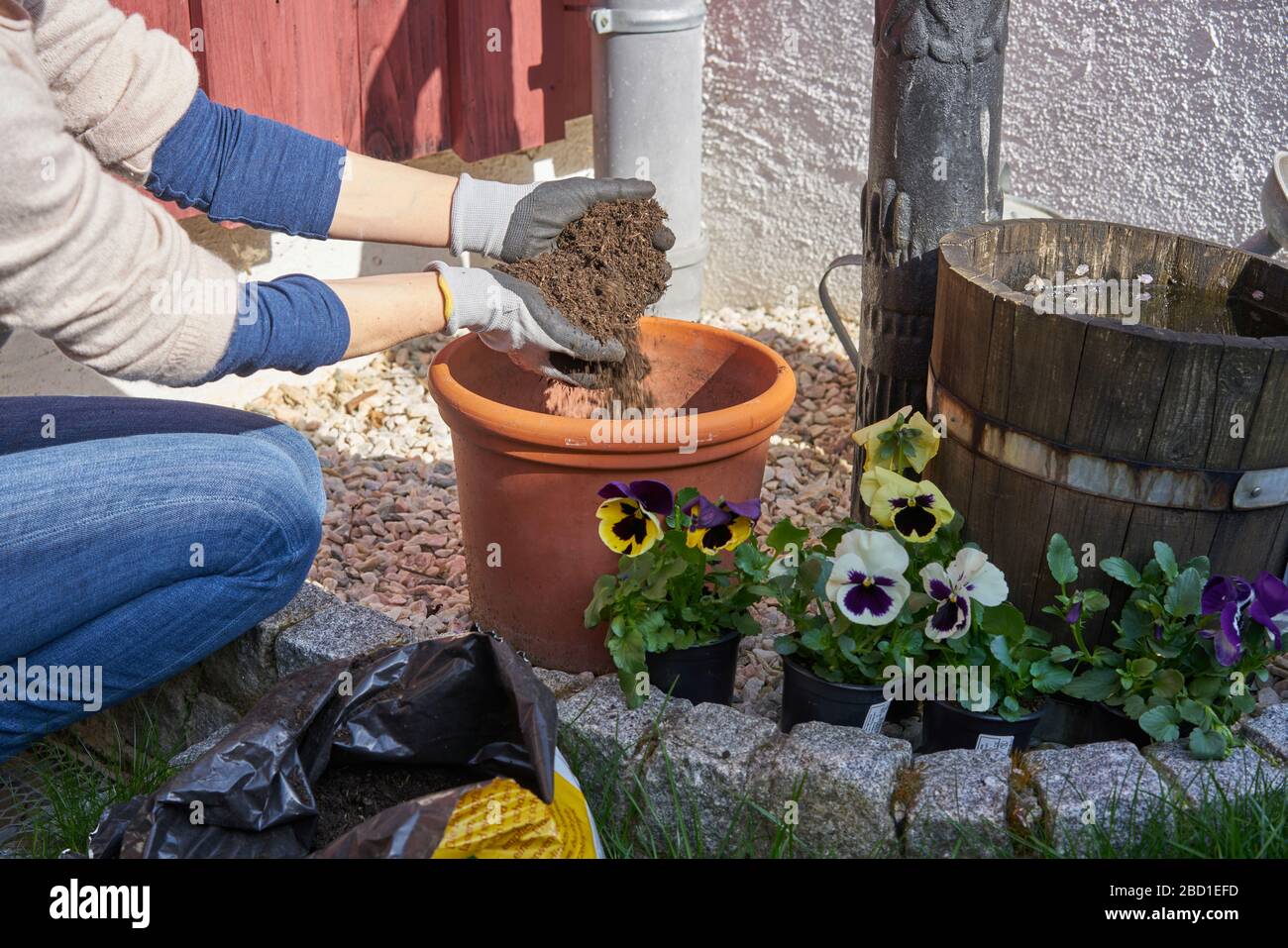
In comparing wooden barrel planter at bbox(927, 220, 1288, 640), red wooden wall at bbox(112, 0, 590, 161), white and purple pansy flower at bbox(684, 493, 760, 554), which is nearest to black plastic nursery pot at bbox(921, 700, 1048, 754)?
wooden barrel planter at bbox(927, 220, 1288, 640)

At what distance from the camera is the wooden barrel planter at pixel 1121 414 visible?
1.83 metres

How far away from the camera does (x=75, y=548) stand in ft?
6.11

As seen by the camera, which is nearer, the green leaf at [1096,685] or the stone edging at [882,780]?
the stone edging at [882,780]

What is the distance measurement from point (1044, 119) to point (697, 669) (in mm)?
2426

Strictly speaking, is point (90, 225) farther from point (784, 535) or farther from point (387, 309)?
point (784, 535)

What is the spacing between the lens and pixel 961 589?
6.35 ft

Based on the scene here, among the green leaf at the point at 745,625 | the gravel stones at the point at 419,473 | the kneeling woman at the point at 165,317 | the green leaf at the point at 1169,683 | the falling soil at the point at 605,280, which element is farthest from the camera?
the gravel stones at the point at 419,473

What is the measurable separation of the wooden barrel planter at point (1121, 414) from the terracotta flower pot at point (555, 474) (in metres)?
0.37

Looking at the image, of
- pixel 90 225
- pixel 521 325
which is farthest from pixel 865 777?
pixel 90 225

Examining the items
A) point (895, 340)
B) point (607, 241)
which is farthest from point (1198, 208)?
point (607, 241)

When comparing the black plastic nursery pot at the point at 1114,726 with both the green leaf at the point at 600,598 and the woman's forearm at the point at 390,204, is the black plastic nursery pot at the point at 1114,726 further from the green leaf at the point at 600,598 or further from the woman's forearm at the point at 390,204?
the woman's forearm at the point at 390,204

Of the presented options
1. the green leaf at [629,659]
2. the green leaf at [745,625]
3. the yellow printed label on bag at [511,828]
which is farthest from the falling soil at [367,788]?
the green leaf at [745,625]
